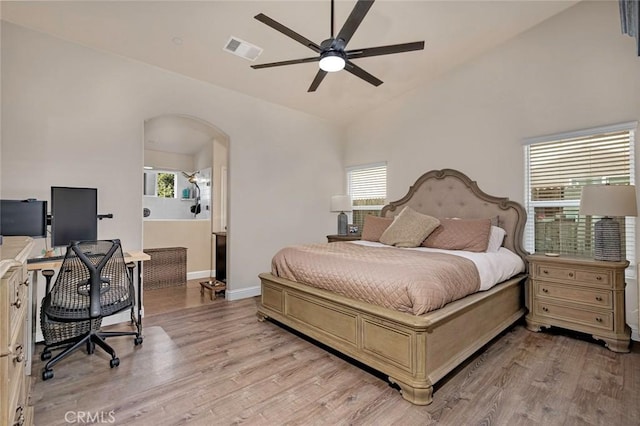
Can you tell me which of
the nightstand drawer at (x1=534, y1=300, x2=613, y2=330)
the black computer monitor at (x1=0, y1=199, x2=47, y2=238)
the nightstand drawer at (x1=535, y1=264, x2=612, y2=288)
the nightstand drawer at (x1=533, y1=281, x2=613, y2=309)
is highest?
the black computer monitor at (x1=0, y1=199, x2=47, y2=238)

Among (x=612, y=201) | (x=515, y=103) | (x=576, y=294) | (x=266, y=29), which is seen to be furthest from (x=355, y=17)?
(x=576, y=294)

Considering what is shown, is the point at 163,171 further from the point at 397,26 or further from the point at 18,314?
the point at 18,314

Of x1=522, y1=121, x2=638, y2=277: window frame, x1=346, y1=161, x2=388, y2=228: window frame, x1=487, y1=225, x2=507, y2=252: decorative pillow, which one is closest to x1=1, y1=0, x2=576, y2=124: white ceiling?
x1=522, y1=121, x2=638, y2=277: window frame

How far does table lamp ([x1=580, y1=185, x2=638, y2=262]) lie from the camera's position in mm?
2664

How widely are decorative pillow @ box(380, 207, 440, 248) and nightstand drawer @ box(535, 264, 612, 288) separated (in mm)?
1135

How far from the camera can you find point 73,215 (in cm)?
288

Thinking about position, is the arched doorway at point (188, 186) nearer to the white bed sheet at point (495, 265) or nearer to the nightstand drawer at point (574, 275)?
Result: the white bed sheet at point (495, 265)

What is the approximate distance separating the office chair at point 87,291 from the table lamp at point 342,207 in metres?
3.30

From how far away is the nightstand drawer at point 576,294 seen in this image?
2.75 meters

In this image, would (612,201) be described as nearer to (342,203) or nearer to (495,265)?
(495,265)

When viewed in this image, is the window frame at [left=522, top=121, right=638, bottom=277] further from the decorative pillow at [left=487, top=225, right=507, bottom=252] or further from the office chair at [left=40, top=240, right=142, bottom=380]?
the office chair at [left=40, top=240, right=142, bottom=380]

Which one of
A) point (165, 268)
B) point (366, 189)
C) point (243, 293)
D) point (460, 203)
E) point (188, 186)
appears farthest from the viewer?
point (188, 186)

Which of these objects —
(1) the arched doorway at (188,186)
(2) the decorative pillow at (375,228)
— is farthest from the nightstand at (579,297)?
(1) the arched doorway at (188,186)

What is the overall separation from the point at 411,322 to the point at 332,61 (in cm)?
202
